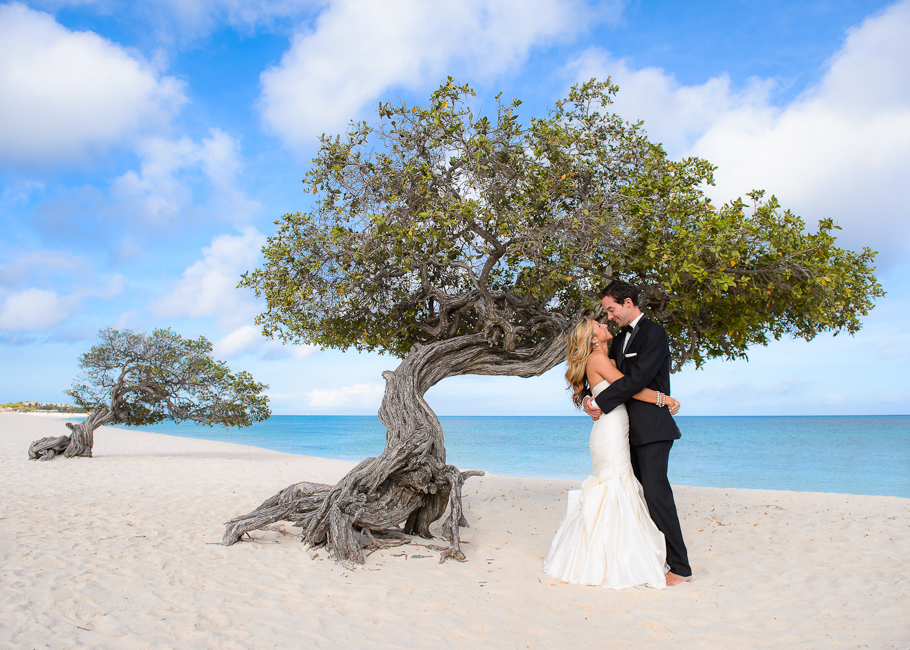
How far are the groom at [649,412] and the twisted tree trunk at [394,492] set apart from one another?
2.04 m

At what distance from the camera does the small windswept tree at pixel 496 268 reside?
6398 millimetres

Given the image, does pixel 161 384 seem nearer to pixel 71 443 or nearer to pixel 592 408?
pixel 71 443

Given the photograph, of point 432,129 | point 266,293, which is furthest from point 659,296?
point 266,293

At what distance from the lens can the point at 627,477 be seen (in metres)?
5.09

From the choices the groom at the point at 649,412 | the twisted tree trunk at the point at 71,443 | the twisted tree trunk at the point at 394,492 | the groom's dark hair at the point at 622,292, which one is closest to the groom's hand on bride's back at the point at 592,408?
the groom at the point at 649,412

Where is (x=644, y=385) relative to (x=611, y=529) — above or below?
above

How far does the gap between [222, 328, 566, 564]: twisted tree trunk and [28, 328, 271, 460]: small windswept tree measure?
1303 centimetres

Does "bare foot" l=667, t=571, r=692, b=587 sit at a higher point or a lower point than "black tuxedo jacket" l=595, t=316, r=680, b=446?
lower

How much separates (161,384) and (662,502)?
57.5ft

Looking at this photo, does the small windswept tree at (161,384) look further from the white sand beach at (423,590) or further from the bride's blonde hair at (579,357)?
the bride's blonde hair at (579,357)

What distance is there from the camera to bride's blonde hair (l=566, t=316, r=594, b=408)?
→ 5.38 m

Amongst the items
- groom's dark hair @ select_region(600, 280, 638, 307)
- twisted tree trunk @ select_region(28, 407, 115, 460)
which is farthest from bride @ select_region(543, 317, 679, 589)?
twisted tree trunk @ select_region(28, 407, 115, 460)

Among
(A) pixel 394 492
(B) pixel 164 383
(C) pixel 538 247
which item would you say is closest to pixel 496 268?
(C) pixel 538 247

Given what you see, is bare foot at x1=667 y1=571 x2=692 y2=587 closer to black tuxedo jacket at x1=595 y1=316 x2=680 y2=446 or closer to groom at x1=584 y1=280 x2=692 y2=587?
groom at x1=584 y1=280 x2=692 y2=587
